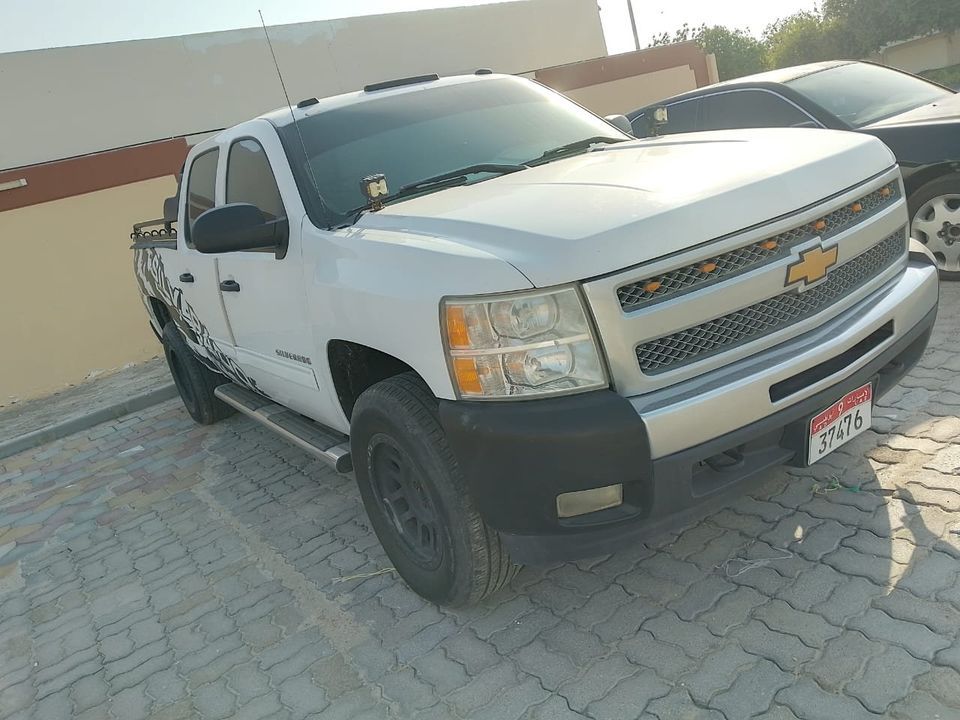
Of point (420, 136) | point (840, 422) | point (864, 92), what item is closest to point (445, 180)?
point (420, 136)

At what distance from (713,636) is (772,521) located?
746 mm

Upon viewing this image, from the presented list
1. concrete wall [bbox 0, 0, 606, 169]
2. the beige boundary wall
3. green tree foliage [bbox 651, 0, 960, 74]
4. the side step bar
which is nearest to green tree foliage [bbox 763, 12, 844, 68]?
green tree foliage [bbox 651, 0, 960, 74]

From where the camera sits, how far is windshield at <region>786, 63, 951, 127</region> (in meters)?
5.84

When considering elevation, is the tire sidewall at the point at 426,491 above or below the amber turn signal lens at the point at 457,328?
below

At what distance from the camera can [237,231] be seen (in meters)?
3.20

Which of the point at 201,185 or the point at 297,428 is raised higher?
the point at 201,185

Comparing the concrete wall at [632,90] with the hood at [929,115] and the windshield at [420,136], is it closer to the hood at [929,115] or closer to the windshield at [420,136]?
the hood at [929,115]

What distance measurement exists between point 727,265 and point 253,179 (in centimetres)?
240

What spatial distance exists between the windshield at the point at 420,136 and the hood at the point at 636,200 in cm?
27

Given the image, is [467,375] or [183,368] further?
[183,368]

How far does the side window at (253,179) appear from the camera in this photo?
3627 millimetres

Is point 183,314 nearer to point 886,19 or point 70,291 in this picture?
point 70,291

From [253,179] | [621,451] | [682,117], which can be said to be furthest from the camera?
[682,117]

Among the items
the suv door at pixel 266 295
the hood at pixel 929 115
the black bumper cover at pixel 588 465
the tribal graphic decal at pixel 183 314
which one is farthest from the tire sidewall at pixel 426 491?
the hood at pixel 929 115
